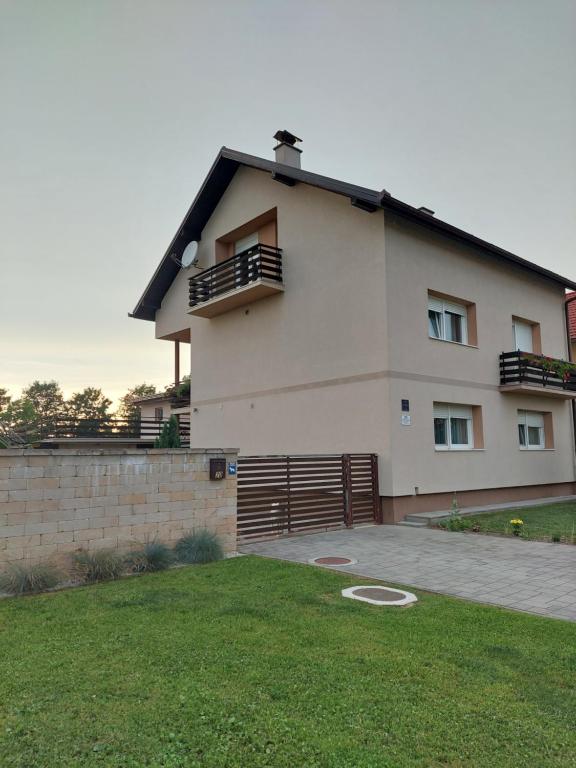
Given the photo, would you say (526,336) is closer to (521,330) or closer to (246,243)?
(521,330)

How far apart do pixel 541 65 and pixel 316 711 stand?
16446 millimetres

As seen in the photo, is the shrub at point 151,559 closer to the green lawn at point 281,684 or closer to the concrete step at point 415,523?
the green lawn at point 281,684

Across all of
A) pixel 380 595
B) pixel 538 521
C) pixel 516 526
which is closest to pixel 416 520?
pixel 516 526

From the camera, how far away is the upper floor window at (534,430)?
54.6 feet

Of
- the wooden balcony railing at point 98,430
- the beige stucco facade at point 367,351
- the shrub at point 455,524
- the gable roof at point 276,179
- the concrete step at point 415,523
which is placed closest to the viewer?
the shrub at point 455,524

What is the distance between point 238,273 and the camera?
15539 mm

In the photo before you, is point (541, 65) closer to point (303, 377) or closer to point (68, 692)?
point (303, 377)

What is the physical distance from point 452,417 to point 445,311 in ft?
9.80

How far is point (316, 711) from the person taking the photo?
309cm

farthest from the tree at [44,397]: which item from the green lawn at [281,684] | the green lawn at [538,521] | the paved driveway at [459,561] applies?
the green lawn at [281,684]

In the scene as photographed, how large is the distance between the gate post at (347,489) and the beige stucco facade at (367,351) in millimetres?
1175

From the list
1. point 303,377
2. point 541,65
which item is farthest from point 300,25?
point 303,377

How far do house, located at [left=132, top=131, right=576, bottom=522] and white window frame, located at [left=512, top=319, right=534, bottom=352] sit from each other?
6 cm

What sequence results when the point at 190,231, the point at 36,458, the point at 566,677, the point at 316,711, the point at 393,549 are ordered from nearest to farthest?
1. the point at 316,711
2. the point at 566,677
3. the point at 36,458
4. the point at 393,549
5. the point at 190,231
